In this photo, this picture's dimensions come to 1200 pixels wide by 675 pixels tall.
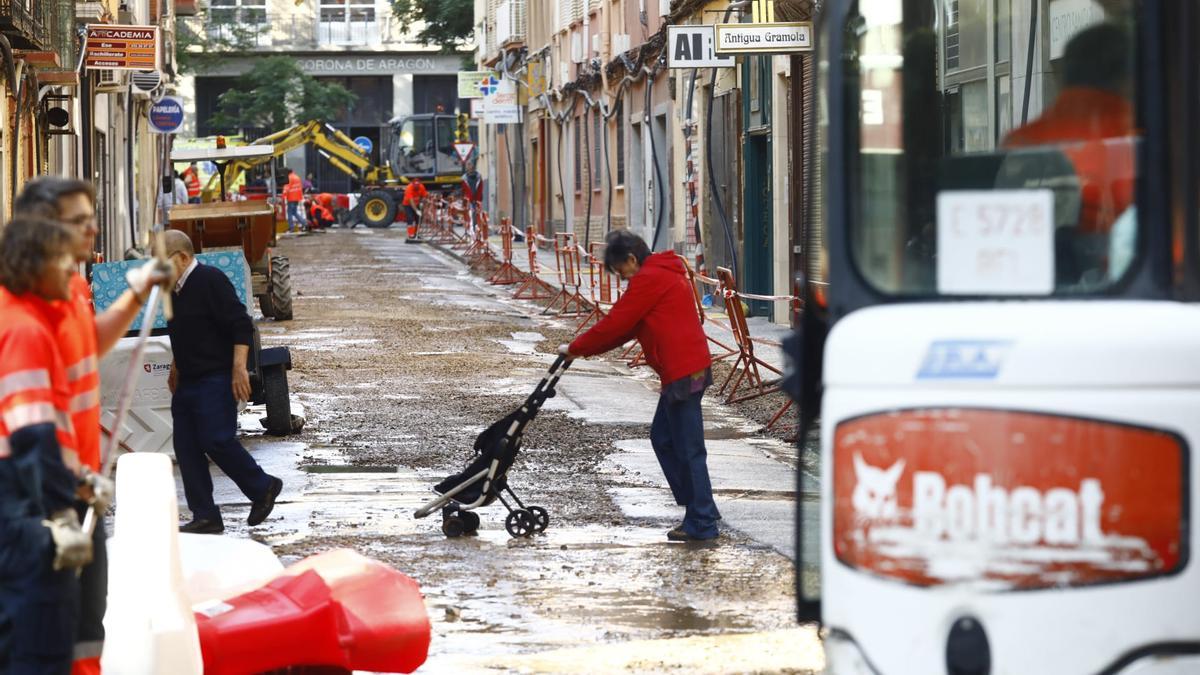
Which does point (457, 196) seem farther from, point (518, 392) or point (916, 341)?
point (916, 341)

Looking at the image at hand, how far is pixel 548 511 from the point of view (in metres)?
11.7

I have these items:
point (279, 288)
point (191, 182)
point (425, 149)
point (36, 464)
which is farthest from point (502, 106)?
point (36, 464)

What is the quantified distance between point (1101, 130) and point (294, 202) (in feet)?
173

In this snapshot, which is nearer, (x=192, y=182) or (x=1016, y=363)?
(x=1016, y=363)

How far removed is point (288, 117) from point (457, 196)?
9.64m

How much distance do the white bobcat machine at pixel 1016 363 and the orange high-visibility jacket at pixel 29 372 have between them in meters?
1.89

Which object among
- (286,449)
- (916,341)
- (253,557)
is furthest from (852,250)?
(286,449)

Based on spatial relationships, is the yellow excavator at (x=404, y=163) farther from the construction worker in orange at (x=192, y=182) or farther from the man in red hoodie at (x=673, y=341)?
the man in red hoodie at (x=673, y=341)

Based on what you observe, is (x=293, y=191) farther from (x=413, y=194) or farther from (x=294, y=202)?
(x=413, y=194)

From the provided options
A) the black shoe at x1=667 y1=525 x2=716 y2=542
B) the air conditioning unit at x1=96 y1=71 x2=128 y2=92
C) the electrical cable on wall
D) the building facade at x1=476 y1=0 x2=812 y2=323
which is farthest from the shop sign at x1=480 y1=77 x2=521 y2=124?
the black shoe at x1=667 y1=525 x2=716 y2=542

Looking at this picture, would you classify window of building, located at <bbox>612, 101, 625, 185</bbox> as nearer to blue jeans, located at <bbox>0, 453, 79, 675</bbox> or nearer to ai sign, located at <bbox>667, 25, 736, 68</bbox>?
ai sign, located at <bbox>667, 25, 736, 68</bbox>

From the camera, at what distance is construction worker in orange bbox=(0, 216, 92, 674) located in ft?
17.1

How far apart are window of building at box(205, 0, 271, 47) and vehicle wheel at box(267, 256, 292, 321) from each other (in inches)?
1731

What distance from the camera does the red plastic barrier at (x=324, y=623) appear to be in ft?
21.0
